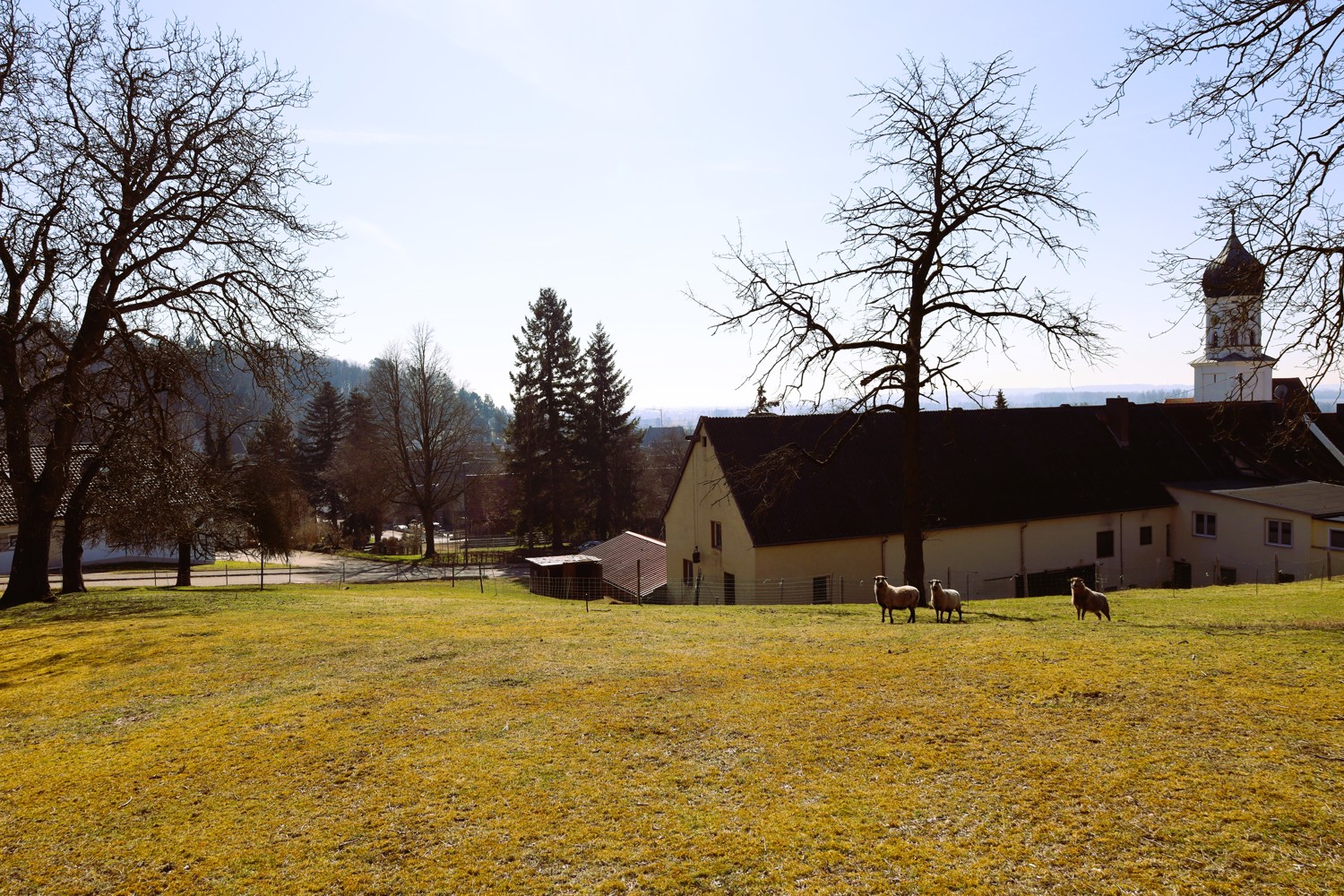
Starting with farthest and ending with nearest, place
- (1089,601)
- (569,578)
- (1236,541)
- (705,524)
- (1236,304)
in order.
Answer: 1. (569,578)
2. (1236,541)
3. (705,524)
4. (1089,601)
5. (1236,304)

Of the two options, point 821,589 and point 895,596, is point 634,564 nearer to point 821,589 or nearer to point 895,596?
point 821,589

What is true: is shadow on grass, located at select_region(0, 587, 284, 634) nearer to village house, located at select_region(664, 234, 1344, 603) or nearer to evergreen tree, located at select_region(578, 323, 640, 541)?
village house, located at select_region(664, 234, 1344, 603)

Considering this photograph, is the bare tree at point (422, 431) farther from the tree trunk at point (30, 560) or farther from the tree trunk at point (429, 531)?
the tree trunk at point (30, 560)

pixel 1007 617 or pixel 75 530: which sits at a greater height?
pixel 75 530

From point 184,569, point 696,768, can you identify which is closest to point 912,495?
→ point 696,768

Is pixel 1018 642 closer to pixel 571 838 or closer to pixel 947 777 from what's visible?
pixel 947 777

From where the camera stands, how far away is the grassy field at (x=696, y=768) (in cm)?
460

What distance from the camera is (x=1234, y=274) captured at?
34.3ft

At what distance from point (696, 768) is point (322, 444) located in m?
77.7

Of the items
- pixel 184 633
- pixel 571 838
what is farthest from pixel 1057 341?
pixel 184 633

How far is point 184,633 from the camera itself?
12836 mm

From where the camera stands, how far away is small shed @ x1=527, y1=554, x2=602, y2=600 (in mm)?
33812

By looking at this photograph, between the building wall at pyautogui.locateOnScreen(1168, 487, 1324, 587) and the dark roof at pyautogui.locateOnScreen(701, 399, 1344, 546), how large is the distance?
47.6 inches

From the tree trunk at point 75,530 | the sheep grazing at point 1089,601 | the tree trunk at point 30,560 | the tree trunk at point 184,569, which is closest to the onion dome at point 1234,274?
the sheep grazing at point 1089,601
